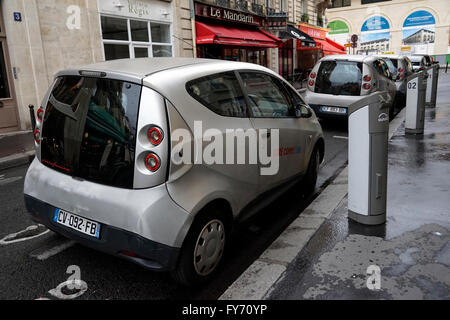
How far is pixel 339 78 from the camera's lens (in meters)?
9.04

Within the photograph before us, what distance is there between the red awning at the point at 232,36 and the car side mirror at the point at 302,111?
12.3m

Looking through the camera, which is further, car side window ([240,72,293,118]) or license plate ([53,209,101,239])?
car side window ([240,72,293,118])

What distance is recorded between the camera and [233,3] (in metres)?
19.9

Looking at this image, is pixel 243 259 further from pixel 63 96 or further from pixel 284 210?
pixel 63 96

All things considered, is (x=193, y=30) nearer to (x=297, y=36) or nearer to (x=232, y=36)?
(x=232, y=36)

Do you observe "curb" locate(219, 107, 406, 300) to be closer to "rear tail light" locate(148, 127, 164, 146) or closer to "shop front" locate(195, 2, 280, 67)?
"rear tail light" locate(148, 127, 164, 146)

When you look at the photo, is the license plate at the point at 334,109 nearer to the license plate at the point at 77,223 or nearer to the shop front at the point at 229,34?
the license plate at the point at 77,223

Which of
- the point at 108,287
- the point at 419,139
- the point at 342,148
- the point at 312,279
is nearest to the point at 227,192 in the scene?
the point at 312,279

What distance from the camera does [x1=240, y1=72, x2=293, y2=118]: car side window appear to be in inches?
140

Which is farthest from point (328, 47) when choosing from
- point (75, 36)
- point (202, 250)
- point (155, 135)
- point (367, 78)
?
point (155, 135)

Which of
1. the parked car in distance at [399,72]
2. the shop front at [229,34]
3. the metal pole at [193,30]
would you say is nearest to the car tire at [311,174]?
the parked car in distance at [399,72]

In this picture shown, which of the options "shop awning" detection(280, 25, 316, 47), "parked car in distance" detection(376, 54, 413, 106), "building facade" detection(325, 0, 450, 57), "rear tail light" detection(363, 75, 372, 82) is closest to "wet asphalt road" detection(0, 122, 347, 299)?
"rear tail light" detection(363, 75, 372, 82)

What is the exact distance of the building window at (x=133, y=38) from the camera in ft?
41.8

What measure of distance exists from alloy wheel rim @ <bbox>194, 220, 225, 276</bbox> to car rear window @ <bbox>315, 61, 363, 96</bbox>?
22.5ft
